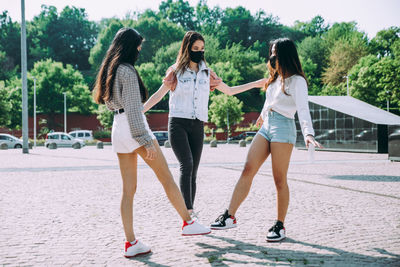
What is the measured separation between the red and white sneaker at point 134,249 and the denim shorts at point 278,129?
4.92 feet

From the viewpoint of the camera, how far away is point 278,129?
413 cm

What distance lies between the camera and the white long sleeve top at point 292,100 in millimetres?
4039

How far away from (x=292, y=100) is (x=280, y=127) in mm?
285

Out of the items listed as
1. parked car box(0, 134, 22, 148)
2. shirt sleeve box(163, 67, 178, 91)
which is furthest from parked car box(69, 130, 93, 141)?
shirt sleeve box(163, 67, 178, 91)

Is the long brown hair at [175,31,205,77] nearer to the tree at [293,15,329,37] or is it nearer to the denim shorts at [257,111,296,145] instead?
the denim shorts at [257,111,296,145]

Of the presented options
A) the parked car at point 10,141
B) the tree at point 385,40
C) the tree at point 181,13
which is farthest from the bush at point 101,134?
the tree at point 181,13

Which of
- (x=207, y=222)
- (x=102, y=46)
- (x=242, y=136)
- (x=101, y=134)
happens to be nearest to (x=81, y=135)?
(x=101, y=134)

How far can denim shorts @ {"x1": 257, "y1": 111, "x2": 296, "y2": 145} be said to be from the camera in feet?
13.5

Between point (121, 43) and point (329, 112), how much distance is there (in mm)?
20958

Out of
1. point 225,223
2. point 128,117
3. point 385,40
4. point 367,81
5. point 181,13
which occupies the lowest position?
point 225,223

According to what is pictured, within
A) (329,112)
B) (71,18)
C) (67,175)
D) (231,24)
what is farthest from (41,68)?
(67,175)

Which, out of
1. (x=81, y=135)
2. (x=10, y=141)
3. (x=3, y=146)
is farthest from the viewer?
(x=81, y=135)

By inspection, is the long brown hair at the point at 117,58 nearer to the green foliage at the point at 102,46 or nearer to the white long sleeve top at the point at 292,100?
the white long sleeve top at the point at 292,100

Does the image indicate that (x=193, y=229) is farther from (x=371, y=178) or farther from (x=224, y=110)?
(x=224, y=110)
